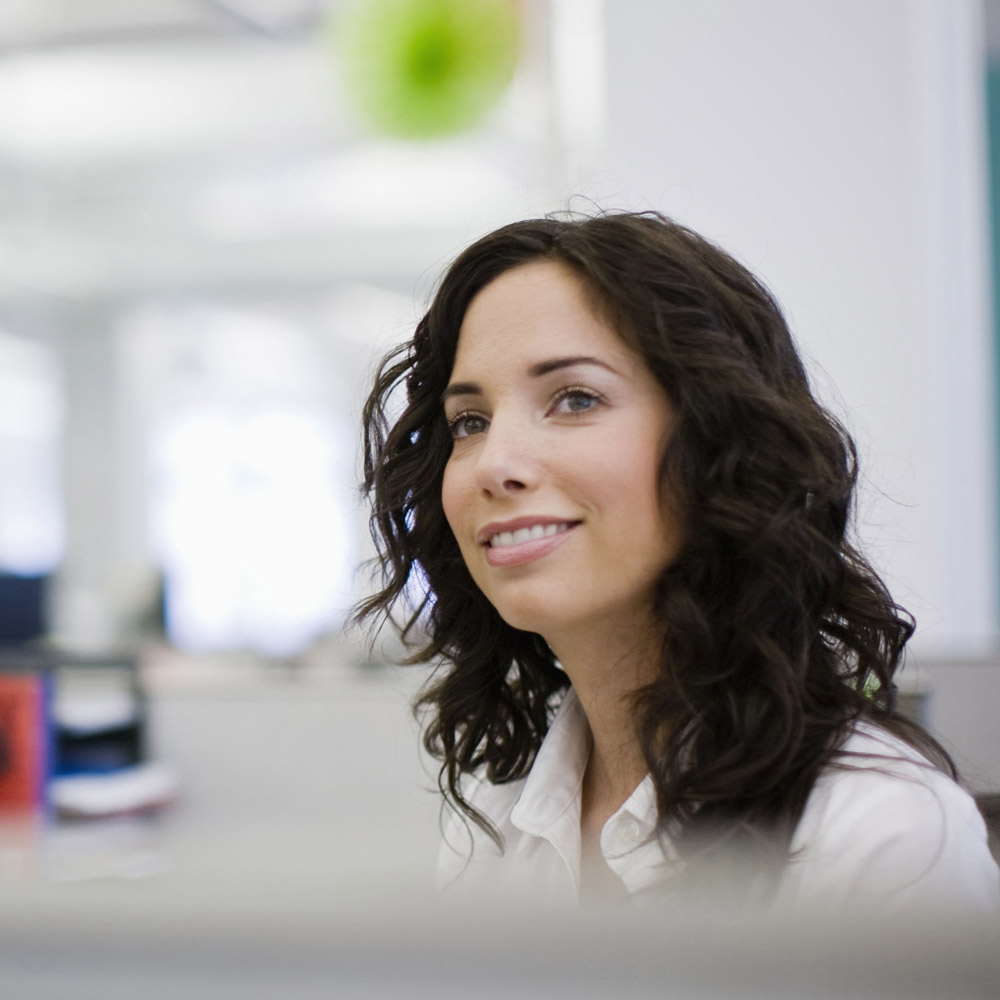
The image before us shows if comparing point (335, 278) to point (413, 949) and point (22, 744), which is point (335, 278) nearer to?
point (22, 744)

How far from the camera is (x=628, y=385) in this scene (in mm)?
871

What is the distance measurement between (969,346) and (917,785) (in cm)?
214

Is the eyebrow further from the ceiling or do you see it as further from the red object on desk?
the ceiling

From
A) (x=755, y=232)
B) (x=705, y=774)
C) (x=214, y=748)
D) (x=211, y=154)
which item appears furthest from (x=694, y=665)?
(x=211, y=154)

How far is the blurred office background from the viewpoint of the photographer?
2080 mm

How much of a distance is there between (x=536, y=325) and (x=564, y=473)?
0.13m

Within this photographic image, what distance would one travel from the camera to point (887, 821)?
2.36ft

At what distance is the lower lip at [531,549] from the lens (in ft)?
2.75

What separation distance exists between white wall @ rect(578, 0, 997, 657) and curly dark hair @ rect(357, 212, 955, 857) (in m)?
1.61

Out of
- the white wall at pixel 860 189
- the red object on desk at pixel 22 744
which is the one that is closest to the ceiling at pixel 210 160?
the white wall at pixel 860 189

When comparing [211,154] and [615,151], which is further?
[211,154]

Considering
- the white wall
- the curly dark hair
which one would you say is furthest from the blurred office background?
the curly dark hair

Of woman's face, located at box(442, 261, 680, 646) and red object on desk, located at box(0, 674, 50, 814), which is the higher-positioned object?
woman's face, located at box(442, 261, 680, 646)

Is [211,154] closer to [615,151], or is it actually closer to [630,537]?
[615,151]
